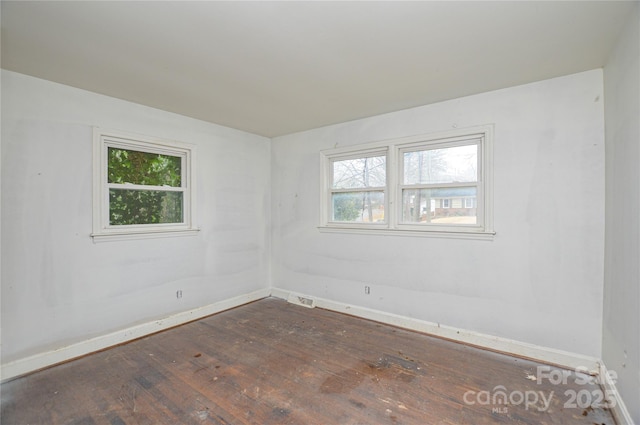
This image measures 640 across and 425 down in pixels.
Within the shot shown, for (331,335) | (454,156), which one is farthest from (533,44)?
(331,335)

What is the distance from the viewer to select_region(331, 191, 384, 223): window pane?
3.58 metres

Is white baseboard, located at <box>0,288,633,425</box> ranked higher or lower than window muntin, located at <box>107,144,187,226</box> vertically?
lower

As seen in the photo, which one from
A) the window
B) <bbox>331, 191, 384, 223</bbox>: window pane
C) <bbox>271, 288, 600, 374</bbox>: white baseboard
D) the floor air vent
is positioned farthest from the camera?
the floor air vent

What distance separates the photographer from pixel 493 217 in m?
2.73

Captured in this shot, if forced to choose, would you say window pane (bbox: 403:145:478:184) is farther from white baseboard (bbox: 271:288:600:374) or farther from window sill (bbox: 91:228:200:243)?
window sill (bbox: 91:228:200:243)

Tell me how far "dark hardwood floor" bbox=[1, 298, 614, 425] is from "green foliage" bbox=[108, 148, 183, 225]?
52.1 inches

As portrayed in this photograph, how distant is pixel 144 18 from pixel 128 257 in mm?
2298

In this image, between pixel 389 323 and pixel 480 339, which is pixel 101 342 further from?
pixel 480 339

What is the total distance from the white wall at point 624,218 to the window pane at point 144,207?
13.2 ft

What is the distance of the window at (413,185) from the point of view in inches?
113

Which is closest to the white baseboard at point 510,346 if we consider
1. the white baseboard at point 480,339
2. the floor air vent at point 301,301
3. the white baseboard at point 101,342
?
the white baseboard at point 480,339

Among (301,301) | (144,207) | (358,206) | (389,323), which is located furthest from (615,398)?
(144,207)

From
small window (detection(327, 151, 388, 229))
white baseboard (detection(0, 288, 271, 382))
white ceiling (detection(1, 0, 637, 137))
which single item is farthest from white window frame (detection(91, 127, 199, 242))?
small window (detection(327, 151, 388, 229))

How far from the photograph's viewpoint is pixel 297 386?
2176mm
